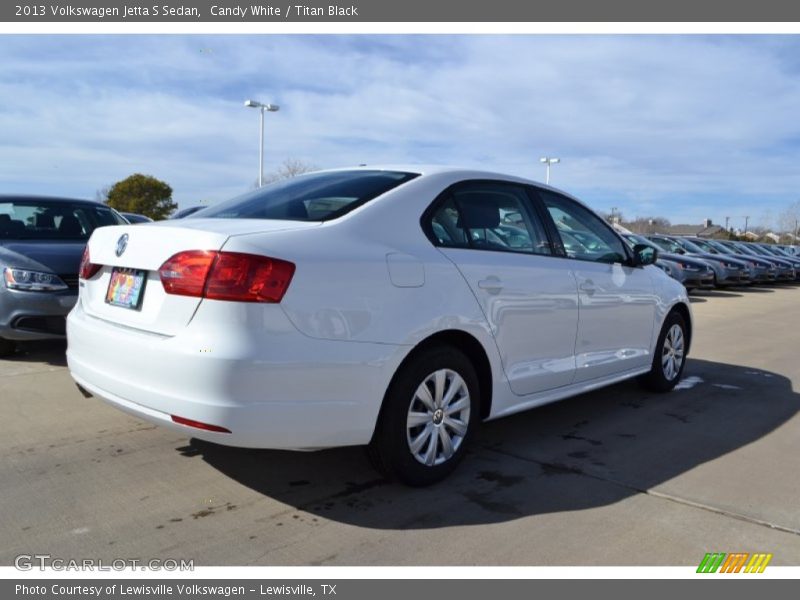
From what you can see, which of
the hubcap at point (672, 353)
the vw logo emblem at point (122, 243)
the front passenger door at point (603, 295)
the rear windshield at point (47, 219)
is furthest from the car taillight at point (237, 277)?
the rear windshield at point (47, 219)

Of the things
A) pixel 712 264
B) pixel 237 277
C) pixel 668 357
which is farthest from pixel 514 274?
pixel 712 264

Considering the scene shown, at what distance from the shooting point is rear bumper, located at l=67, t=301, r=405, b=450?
9.51 ft

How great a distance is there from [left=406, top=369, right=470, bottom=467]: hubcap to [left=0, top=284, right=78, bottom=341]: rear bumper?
375 centimetres

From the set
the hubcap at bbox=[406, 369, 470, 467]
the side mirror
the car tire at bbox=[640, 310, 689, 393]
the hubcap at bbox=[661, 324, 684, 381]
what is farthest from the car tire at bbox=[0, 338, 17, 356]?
the hubcap at bbox=[661, 324, 684, 381]

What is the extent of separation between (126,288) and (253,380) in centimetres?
97

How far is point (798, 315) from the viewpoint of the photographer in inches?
521

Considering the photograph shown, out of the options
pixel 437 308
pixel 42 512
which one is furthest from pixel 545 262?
pixel 42 512

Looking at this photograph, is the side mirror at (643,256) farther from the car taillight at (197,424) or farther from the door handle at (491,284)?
the car taillight at (197,424)

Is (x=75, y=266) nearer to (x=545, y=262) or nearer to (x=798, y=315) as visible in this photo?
(x=545, y=262)

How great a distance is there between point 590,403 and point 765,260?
68.9ft

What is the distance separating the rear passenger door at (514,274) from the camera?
3.81 meters

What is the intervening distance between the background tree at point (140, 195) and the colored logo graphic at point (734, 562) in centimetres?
4450

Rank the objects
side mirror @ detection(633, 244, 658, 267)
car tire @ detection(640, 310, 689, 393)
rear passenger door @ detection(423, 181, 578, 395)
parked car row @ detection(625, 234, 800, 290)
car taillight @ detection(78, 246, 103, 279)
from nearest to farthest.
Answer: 1. car taillight @ detection(78, 246, 103, 279)
2. rear passenger door @ detection(423, 181, 578, 395)
3. side mirror @ detection(633, 244, 658, 267)
4. car tire @ detection(640, 310, 689, 393)
5. parked car row @ detection(625, 234, 800, 290)

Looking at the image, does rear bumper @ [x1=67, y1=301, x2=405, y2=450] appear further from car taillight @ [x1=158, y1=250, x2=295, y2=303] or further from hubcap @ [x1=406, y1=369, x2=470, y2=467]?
hubcap @ [x1=406, y1=369, x2=470, y2=467]
